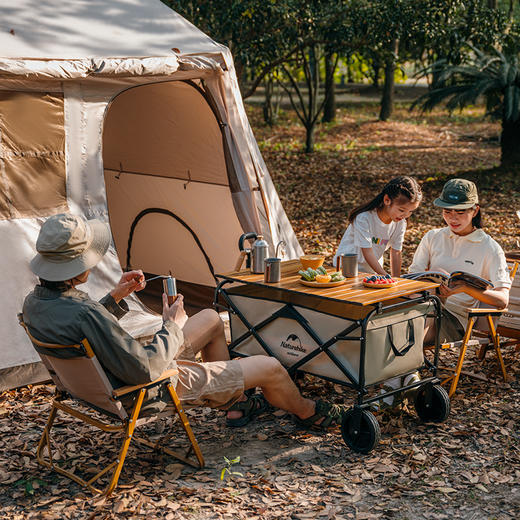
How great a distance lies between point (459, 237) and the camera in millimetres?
5184

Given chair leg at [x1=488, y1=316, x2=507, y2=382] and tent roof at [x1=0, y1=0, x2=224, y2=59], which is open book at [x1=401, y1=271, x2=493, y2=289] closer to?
chair leg at [x1=488, y1=316, x2=507, y2=382]

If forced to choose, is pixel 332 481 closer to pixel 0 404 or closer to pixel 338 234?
pixel 0 404

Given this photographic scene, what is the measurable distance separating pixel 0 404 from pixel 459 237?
11.1ft

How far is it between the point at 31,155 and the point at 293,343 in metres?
2.31

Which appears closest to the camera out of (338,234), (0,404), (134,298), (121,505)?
(121,505)

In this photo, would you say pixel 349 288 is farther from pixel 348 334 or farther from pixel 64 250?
pixel 64 250

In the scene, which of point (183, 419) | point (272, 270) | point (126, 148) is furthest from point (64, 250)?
point (126, 148)

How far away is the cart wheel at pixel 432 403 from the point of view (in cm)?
461

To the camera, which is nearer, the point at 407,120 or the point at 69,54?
the point at 69,54

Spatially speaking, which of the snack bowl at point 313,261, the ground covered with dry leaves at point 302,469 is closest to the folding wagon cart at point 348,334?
the snack bowl at point 313,261

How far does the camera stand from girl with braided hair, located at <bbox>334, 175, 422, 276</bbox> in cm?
509

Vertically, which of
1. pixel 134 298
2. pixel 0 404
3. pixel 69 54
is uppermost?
pixel 69 54

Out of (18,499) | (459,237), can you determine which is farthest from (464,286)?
(18,499)

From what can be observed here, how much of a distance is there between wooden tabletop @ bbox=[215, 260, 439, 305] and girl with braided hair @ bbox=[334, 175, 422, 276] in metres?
0.46
